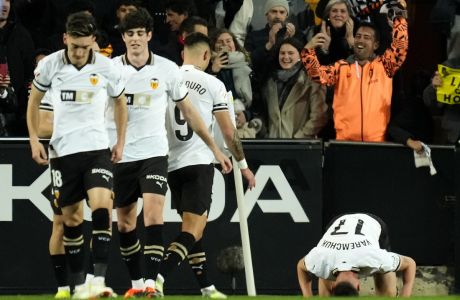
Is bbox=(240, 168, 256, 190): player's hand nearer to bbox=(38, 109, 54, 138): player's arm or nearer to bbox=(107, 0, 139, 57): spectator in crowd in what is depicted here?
bbox=(38, 109, 54, 138): player's arm

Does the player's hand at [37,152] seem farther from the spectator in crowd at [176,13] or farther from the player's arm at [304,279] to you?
the spectator in crowd at [176,13]

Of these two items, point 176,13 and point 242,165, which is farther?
point 176,13

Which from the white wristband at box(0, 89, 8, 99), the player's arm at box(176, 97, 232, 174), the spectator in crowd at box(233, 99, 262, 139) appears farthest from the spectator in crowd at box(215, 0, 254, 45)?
the player's arm at box(176, 97, 232, 174)

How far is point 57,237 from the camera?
1368 cm

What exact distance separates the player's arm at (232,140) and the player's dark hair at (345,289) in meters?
1.48

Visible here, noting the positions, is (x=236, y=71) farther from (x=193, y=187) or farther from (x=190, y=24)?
(x=193, y=187)

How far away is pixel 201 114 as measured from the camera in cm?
1390

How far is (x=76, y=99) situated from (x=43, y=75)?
0.35 meters

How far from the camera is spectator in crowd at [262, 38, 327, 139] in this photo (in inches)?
638

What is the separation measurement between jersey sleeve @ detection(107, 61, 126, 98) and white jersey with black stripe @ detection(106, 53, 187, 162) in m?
0.77

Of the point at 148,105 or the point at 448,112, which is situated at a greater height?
the point at 148,105

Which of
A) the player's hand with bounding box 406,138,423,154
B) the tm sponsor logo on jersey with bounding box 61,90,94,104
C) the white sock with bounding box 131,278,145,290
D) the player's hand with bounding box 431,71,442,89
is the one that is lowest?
the white sock with bounding box 131,278,145,290

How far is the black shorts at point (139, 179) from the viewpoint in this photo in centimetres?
1334

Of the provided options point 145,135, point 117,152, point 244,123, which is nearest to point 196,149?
point 145,135
